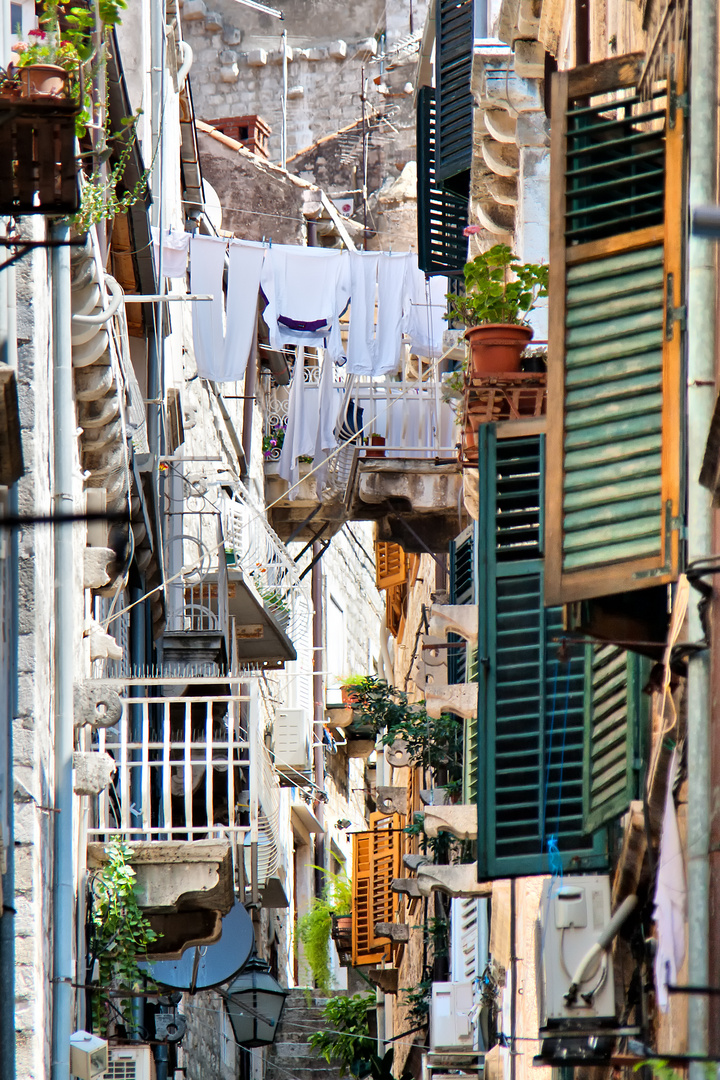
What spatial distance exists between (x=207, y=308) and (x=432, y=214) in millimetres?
2541

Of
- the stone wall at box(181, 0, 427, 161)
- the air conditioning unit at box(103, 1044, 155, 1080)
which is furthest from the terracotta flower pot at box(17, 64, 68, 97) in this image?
the stone wall at box(181, 0, 427, 161)

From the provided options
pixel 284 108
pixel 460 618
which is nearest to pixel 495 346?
pixel 460 618

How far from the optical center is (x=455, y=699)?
1248 cm

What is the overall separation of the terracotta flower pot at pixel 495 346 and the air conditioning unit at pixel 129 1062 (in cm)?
566

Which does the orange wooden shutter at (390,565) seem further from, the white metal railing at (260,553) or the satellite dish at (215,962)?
the satellite dish at (215,962)

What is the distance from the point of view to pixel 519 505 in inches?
323

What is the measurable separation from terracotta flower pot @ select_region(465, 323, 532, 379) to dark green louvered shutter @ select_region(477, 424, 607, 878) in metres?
1.71

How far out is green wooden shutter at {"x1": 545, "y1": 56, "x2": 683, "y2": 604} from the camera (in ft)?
17.5

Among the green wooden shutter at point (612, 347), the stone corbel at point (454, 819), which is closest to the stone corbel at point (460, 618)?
the stone corbel at point (454, 819)

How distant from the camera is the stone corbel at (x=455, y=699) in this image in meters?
12.3

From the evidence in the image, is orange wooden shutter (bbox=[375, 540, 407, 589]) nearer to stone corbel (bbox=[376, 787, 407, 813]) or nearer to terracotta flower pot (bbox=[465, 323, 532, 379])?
stone corbel (bbox=[376, 787, 407, 813])

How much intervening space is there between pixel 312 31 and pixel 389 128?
3.29m

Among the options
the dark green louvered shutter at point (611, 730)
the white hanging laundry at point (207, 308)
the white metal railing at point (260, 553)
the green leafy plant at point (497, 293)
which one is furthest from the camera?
the white metal railing at point (260, 553)

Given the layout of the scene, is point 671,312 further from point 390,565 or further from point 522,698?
point 390,565
